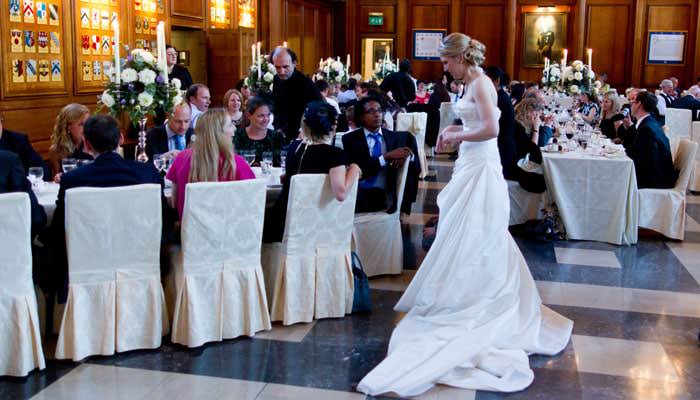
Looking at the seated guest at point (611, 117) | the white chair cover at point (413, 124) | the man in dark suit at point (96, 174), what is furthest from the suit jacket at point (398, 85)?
the man in dark suit at point (96, 174)

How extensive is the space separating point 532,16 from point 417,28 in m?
2.75

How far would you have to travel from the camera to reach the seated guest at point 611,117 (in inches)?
334

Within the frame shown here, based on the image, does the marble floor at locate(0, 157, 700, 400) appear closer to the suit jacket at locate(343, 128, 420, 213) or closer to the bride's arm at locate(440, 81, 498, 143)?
the suit jacket at locate(343, 128, 420, 213)

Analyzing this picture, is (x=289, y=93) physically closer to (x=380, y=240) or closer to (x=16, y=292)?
(x=380, y=240)

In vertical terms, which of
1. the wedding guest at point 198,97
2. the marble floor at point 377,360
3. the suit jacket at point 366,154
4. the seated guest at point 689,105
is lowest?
the marble floor at point 377,360

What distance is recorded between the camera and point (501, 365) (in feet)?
11.5

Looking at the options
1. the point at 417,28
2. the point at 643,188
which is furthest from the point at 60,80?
the point at 417,28

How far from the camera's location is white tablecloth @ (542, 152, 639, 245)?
6152 mm

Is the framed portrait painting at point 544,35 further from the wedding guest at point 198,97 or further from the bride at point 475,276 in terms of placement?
the bride at point 475,276

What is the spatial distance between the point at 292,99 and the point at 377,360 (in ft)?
9.87

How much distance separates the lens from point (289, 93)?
6148mm

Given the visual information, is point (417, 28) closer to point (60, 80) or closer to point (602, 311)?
point (60, 80)

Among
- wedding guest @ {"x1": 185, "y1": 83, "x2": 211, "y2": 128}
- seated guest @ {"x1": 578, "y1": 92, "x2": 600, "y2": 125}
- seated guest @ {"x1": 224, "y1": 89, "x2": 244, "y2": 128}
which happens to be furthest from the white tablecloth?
seated guest @ {"x1": 578, "y1": 92, "x2": 600, "y2": 125}

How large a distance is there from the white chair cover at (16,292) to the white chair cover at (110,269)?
6.9 inches
